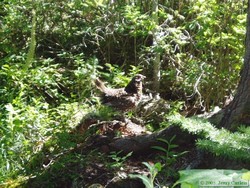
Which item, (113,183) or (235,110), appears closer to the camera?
(235,110)

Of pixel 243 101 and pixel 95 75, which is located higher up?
pixel 243 101

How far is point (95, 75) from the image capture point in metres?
4.88

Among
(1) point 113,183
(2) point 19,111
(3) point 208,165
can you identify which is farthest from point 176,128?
(2) point 19,111

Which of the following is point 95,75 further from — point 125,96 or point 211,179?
point 211,179

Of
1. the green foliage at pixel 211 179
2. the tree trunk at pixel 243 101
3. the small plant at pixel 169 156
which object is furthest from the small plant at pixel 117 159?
the green foliage at pixel 211 179

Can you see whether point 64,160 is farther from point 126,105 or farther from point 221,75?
point 221,75

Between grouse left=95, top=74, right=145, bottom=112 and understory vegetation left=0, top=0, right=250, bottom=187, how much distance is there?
0.13 metres

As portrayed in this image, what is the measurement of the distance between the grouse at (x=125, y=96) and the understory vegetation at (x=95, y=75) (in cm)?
13

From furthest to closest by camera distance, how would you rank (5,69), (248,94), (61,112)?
1. (5,69)
2. (61,112)
3. (248,94)

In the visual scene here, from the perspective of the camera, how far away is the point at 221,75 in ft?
15.1

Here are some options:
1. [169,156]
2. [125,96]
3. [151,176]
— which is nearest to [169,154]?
[169,156]

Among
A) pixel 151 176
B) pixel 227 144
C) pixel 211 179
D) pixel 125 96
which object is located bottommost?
pixel 125 96

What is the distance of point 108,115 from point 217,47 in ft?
5.82

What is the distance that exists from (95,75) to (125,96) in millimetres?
709
